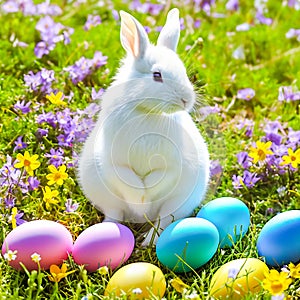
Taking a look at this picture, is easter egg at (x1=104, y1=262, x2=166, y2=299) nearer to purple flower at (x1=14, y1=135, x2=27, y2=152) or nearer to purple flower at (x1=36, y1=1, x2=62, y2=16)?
purple flower at (x1=14, y1=135, x2=27, y2=152)

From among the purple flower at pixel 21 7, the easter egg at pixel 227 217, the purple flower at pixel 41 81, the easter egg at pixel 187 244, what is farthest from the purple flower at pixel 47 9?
the easter egg at pixel 187 244

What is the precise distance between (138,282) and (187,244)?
0.82ft

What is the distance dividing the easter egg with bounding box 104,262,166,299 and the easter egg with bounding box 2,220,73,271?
0.25 meters

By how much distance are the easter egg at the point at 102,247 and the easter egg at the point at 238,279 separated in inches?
13.0

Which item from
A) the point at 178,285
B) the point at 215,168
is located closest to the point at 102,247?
the point at 178,285

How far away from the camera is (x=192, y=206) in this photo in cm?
286

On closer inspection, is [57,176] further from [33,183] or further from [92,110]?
[92,110]

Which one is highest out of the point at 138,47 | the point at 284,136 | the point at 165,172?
the point at 138,47

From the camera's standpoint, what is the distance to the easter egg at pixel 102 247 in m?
2.56

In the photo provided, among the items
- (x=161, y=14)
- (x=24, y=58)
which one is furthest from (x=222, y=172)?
(x=161, y=14)

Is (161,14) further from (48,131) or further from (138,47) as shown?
(138,47)

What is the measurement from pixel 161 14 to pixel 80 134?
1665mm

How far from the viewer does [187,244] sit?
8.38 feet

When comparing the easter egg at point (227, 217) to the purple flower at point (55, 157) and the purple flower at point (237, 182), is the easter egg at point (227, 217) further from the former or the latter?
the purple flower at point (55, 157)
